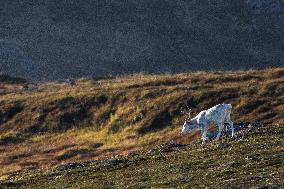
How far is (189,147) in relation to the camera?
47531 millimetres

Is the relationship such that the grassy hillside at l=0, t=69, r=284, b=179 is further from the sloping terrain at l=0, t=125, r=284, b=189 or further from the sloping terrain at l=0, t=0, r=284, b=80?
the sloping terrain at l=0, t=0, r=284, b=80

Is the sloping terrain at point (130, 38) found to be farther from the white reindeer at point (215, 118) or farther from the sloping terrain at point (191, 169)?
the sloping terrain at point (191, 169)

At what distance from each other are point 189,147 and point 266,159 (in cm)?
1230

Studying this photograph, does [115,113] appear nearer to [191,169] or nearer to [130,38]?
[191,169]

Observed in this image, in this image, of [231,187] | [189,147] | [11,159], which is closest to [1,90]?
[11,159]

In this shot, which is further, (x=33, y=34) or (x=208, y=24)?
(x=208, y=24)

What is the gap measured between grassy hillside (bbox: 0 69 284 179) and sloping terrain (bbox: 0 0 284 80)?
6315cm

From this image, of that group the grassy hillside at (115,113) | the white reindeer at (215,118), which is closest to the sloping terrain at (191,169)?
the white reindeer at (215,118)

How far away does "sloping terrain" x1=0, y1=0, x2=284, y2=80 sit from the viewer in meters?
163

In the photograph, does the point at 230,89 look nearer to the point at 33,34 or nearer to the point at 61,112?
the point at 61,112

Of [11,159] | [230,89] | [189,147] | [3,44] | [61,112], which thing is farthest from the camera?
[3,44]

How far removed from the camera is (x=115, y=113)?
80.8 metres

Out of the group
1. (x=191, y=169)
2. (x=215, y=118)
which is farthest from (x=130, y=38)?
(x=191, y=169)

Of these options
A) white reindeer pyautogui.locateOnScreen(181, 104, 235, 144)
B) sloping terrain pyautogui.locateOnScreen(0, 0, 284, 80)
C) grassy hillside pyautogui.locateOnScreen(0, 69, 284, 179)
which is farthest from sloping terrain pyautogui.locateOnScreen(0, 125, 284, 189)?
sloping terrain pyautogui.locateOnScreen(0, 0, 284, 80)
